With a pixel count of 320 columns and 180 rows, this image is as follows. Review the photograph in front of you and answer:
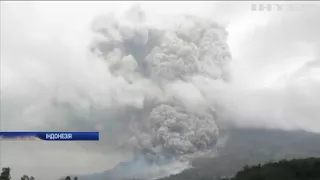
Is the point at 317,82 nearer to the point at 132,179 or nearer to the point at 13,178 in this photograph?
the point at 132,179

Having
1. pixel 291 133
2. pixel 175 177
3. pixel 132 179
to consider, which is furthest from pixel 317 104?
pixel 132 179

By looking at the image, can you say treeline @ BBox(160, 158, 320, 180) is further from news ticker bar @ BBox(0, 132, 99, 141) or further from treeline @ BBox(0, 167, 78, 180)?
treeline @ BBox(0, 167, 78, 180)

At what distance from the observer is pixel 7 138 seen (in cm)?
1343

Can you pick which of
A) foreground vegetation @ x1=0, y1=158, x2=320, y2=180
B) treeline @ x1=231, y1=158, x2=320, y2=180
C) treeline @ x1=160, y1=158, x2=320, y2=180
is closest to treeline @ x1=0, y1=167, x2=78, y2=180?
foreground vegetation @ x1=0, y1=158, x2=320, y2=180

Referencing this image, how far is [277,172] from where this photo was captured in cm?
1481

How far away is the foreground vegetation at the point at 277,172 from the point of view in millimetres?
14664

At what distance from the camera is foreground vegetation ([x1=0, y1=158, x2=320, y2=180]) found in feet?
48.1

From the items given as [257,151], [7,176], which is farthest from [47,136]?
[257,151]

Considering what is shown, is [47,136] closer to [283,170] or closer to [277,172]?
[277,172]

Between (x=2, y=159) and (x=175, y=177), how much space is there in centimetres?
734

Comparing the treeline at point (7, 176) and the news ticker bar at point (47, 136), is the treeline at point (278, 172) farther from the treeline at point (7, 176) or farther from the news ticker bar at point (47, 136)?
the treeline at point (7, 176)

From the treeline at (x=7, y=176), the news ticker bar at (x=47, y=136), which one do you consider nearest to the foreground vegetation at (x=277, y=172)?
the treeline at (x=7, y=176)

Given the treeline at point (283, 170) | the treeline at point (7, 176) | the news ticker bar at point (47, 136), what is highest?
the news ticker bar at point (47, 136)

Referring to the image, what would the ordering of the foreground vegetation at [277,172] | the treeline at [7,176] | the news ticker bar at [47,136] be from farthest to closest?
the foreground vegetation at [277,172], the treeline at [7,176], the news ticker bar at [47,136]
